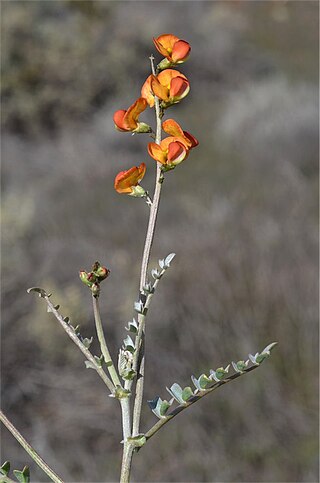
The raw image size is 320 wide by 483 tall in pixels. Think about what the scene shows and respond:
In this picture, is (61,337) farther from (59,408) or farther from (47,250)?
(47,250)

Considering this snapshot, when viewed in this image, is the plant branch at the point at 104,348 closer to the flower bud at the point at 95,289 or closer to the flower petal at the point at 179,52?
the flower bud at the point at 95,289

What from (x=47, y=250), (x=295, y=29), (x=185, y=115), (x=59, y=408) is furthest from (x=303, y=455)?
(x=185, y=115)

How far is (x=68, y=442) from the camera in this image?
5227mm

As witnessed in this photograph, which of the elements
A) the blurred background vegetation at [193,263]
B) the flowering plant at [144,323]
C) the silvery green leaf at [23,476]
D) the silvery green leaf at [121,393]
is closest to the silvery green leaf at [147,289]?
the flowering plant at [144,323]

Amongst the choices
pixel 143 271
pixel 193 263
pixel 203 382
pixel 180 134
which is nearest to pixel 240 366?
pixel 203 382

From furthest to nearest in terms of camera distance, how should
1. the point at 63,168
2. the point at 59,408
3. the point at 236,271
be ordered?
the point at 63,168 < the point at 236,271 < the point at 59,408

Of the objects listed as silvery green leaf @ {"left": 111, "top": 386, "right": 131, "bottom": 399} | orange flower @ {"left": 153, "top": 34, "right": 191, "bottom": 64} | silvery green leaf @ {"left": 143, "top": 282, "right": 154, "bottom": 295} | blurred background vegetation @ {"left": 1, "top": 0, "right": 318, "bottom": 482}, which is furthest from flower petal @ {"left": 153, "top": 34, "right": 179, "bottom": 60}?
blurred background vegetation @ {"left": 1, "top": 0, "right": 318, "bottom": 482}

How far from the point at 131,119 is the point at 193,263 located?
622 centimetres

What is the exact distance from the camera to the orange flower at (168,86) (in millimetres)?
746

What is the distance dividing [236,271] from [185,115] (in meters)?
8.24

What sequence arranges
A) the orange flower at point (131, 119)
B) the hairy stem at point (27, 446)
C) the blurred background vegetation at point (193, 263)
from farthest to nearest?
1. the blurred background vegetation at point (193, 263)
2. the orange flower at point (131, 119)
3. the hairy stem at point (27, 446)

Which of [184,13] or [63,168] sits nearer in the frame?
[63,168]

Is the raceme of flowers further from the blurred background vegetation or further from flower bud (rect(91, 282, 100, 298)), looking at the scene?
the blurred background vegetation

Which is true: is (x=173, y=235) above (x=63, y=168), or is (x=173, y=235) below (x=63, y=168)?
below
